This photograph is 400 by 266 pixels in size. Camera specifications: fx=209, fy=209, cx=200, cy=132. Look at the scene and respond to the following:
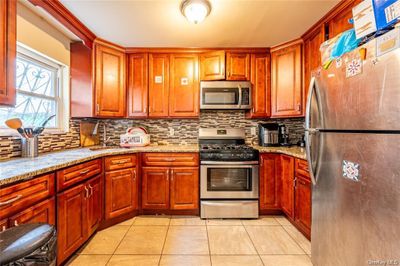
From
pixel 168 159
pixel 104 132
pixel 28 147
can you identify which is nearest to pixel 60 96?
pixel 104 132

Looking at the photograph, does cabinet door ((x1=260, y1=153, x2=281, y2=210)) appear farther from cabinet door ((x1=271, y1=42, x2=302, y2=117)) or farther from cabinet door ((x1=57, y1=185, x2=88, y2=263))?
cabinet door ((x1=57, y1=185, x2=88, y2=263))

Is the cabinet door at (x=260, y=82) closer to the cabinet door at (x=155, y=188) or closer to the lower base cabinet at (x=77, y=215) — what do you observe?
the cabinet door at (x=155, y=188)

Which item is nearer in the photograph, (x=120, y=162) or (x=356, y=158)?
(x=356, y=158)

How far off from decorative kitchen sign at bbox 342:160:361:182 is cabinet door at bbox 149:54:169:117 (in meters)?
2.29

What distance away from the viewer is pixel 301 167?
7.12ft

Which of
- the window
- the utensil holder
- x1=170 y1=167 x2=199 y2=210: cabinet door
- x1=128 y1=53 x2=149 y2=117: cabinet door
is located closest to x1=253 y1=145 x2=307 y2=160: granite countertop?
x1=170 y1=167 x2=199 y2=210: cabinet door

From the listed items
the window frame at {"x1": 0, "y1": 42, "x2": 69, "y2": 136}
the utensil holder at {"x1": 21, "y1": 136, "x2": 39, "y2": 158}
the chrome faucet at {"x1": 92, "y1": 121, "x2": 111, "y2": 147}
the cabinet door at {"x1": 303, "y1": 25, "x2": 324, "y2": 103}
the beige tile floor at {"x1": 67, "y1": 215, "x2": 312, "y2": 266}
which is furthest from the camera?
the chrome faucet at {"x1": 92, "y1": 121, "x2": 111, "y2": 147}

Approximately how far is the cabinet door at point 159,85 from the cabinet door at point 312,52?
6.02 feet

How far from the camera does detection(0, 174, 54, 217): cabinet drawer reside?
45.2 inches

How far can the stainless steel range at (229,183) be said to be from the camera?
2.63 metres

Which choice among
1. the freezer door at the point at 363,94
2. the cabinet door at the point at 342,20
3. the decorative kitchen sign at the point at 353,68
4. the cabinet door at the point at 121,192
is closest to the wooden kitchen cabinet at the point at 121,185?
the cabinet door at the point at 121,192

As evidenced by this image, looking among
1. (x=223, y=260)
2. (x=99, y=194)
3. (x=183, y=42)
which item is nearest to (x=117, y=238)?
(x=99, y=194)

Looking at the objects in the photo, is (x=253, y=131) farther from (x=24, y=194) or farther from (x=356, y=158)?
(x=24, y=194)

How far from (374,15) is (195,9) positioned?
1337 mm
